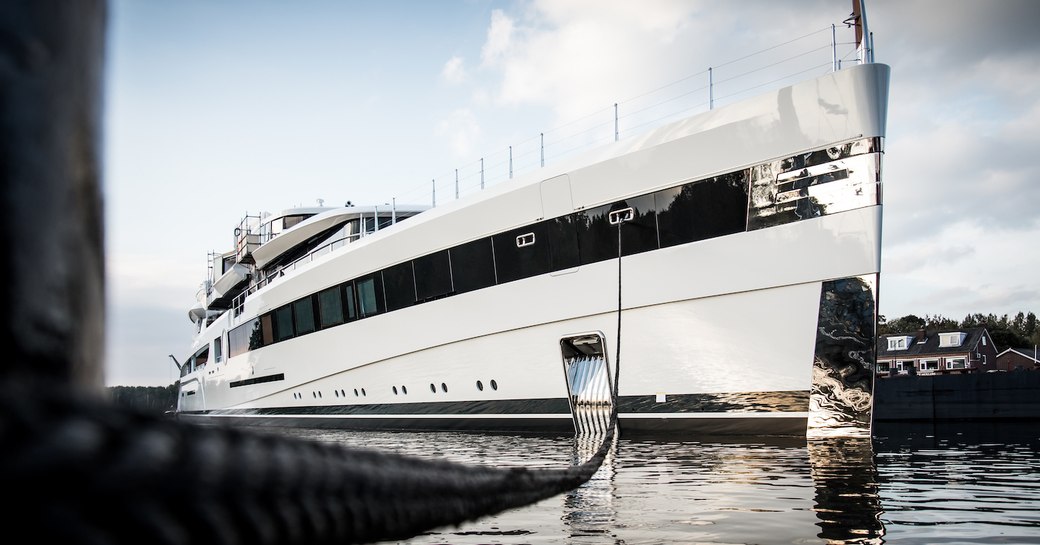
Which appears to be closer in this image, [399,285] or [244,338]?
[399,285]

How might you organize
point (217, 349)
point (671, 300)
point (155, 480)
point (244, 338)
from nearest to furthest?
1. point (155, 480)
2. point (671, 300)
3. point (244, 338)
4. point (217, 349)

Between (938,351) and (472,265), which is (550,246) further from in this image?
(938,351)

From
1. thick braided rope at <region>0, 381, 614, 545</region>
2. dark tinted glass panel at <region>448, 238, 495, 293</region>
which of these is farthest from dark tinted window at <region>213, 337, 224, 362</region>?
thick braided rope at <region>0, 381, 614, 545</region>

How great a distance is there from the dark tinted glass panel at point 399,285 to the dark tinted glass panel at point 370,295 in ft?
0.52

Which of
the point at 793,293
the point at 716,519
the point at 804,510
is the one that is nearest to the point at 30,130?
the point at 716,519

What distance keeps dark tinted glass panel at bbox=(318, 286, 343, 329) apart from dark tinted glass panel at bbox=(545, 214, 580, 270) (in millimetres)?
4809

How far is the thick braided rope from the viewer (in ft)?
1.41

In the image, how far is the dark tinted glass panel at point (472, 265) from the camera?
10688 mm

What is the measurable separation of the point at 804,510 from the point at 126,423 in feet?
15.0

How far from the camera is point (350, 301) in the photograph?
13016 millimetres

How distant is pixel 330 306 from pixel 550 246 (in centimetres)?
519

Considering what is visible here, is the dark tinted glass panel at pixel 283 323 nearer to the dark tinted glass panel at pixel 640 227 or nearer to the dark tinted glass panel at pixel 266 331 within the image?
the dark tinted glass panel at pixel 266 331

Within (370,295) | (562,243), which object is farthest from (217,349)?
(562,243)

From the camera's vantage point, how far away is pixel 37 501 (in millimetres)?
430
